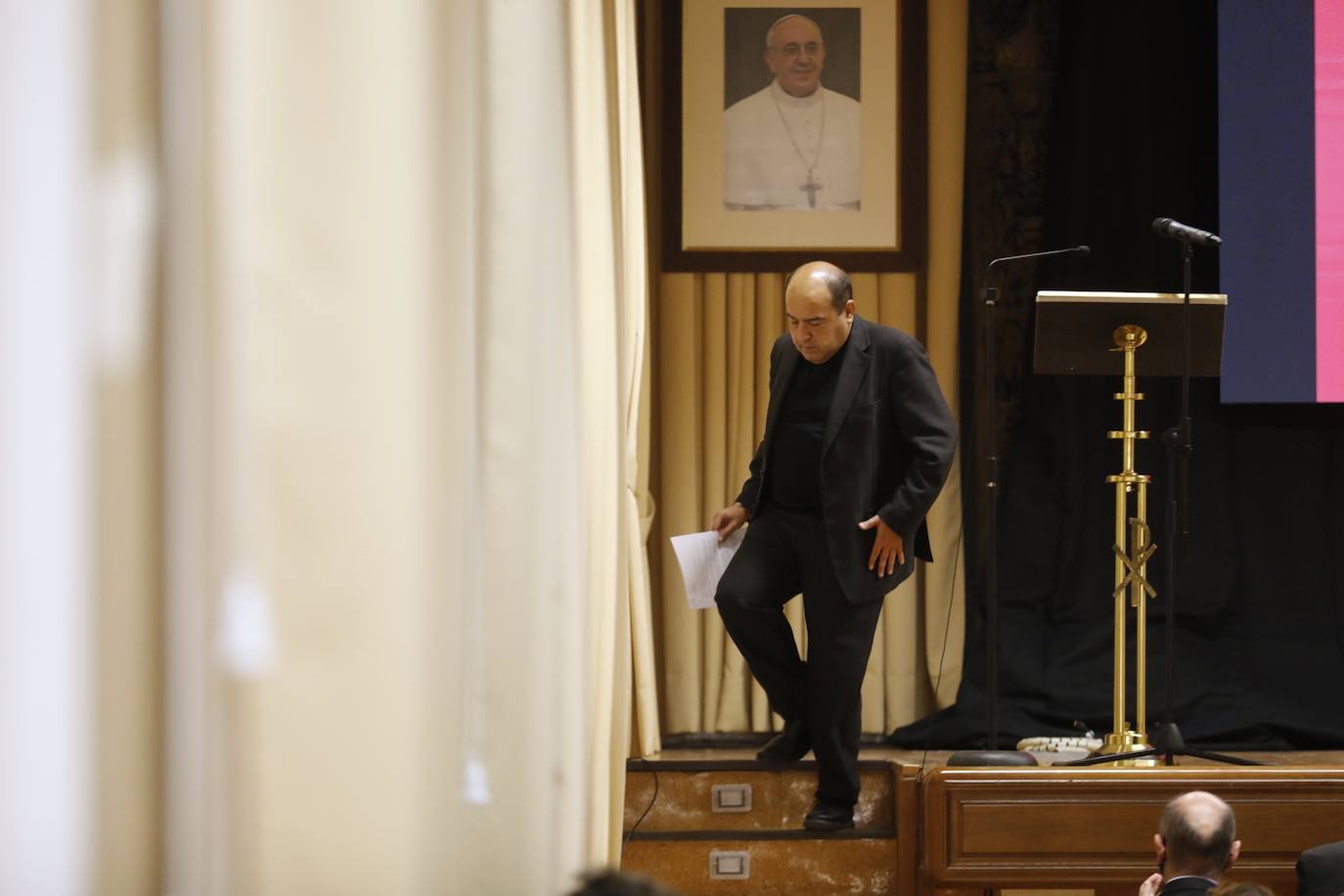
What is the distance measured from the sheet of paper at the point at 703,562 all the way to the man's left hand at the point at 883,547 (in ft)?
1.57

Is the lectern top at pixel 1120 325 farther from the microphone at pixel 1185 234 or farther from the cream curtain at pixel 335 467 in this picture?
the cream curtain at pixel 335 467

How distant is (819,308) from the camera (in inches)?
150

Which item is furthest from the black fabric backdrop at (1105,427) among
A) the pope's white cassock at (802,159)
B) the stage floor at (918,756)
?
the pope's white cassock at (802,159)

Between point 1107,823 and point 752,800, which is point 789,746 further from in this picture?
point 1107,823

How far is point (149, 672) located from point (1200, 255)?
478 cm

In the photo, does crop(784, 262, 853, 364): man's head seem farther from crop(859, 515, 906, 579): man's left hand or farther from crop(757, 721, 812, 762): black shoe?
crop(757, 721, 812, 762): black shoe

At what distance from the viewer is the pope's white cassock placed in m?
5.17

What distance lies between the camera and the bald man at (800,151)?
5.17 meters

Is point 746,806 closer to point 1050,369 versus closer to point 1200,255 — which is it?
point 1050,369

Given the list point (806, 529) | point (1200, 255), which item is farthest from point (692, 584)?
point (1200, 255)

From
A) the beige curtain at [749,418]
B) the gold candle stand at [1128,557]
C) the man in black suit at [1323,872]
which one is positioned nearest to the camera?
the man in black suit at [1323,872]

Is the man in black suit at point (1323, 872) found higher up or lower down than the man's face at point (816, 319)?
lower down

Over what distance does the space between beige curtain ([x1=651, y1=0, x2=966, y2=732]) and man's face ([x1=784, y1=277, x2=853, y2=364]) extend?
127 cm

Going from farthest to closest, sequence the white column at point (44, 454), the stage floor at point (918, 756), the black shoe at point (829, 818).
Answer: the stage floor at point (918, 756), the black shoe at point (829, 818), the white column at point (44, 454)
